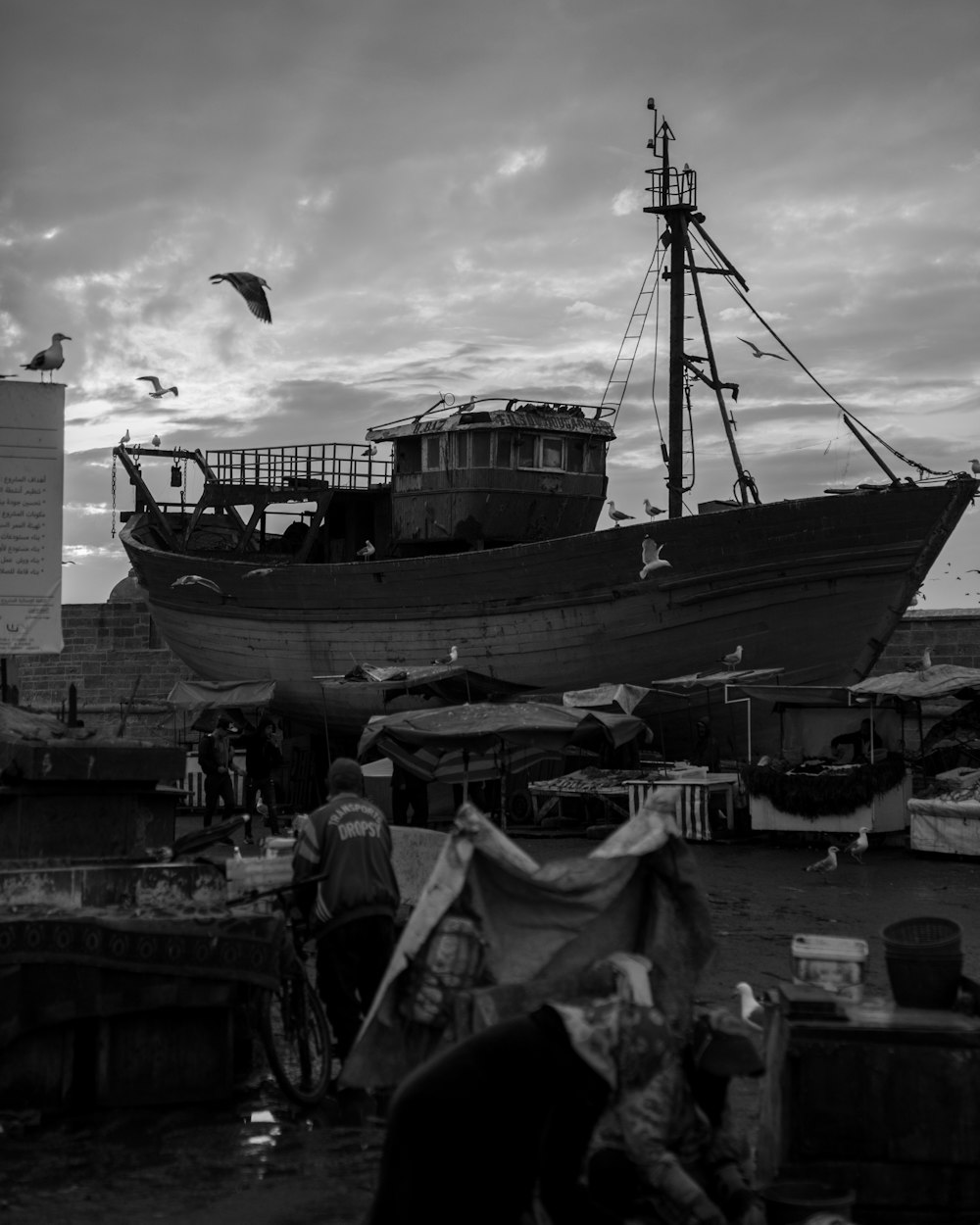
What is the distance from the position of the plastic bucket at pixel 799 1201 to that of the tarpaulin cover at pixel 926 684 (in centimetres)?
1460

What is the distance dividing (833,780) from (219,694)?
11.0 m

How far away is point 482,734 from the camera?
1714 cm

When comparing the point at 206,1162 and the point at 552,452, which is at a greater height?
the point at 552,452

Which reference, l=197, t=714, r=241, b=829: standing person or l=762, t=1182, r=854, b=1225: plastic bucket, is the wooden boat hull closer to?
l=197, t=714, r=241, b=829: standing person

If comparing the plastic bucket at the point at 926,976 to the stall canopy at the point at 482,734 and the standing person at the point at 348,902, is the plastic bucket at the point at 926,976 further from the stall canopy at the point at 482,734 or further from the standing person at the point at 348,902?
the stall canopy at the point at 482,734

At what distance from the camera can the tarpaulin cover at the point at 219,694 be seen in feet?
80.8

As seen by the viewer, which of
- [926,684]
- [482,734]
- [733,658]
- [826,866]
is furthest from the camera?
[733,658]

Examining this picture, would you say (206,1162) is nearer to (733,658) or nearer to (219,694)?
(733,658)

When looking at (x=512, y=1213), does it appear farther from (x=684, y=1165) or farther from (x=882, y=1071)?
(x=882, y=1071)

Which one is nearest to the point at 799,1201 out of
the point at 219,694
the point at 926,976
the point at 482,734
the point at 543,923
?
the point at 926,976

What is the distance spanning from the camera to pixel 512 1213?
11.7 ft

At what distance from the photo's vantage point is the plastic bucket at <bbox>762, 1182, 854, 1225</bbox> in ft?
14.4

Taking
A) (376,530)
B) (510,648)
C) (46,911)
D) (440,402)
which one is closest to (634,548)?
(510,648)

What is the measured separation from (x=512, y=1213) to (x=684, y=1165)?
3.68 ft
